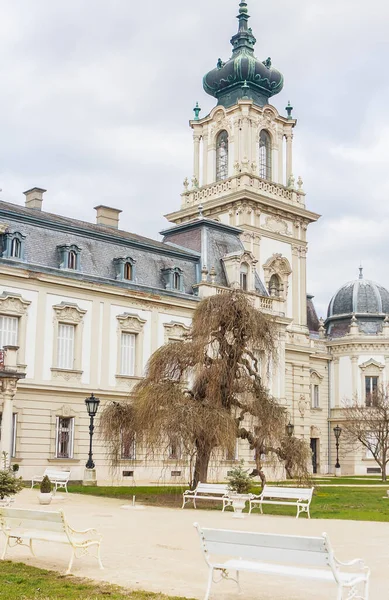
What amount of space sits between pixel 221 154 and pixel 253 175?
15.9 feet

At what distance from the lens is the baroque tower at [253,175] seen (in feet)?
161

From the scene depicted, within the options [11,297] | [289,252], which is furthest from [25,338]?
[289,252]

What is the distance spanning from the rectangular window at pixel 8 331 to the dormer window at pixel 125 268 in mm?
6003

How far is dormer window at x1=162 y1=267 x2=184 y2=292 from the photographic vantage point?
131ft

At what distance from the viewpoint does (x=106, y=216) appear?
43.5 m

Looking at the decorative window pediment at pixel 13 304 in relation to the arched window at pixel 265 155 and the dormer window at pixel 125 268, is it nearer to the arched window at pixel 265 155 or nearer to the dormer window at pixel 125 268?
the dormer window at pixel 125 268

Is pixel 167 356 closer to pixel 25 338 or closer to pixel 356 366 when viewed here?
pixel 25 338

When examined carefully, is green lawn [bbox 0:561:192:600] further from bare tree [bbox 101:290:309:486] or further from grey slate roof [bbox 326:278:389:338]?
grey slate roof [bbox 326:278:389:338]

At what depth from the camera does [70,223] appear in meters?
37.4

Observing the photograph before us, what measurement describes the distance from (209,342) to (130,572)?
1360cm

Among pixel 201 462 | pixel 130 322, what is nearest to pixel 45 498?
pixel 201 462

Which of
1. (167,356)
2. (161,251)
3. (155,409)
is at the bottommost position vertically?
(155,409)

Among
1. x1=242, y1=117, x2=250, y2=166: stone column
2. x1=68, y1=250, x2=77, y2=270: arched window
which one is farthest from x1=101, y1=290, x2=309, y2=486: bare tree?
x1=242, y1=117, x2=250, y2=166: stone column

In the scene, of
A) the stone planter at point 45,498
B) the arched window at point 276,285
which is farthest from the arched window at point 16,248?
the arched window at point 276,285
